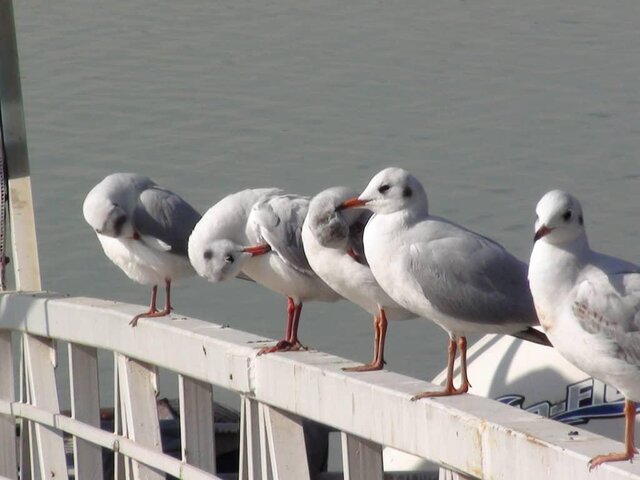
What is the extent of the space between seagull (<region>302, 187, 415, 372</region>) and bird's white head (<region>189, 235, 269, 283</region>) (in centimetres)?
37

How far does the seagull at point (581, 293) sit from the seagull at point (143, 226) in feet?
7.31

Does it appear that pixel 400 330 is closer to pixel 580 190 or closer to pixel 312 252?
pixel 580 190

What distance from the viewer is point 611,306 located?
3.00 meters

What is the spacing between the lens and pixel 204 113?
15984 millimetres

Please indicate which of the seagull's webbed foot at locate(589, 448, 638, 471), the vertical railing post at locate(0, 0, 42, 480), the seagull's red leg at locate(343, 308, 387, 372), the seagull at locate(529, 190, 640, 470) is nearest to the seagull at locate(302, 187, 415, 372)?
the seagull's red leg at locate(343, 308, 387, 372)

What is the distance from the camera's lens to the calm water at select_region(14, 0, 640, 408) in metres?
13.2

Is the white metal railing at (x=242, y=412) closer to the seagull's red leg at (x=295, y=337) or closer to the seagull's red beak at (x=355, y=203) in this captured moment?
the seagull's red leg at (x=295, y=337)

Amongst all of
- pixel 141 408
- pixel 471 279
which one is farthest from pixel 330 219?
pixel 141 408

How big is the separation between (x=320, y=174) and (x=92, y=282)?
2.82 meters

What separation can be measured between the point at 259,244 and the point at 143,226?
0.76 meters

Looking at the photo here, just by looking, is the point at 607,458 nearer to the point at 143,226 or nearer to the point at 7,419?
the point at 143,226

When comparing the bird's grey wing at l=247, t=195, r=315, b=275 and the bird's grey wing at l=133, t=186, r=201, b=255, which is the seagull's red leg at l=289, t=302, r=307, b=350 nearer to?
the bird's grey wing at l=247, t=195, r=315, b=275

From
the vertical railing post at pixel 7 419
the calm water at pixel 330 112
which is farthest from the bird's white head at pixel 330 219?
the calm water at pixel 330 112

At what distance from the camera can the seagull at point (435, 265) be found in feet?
11.9
